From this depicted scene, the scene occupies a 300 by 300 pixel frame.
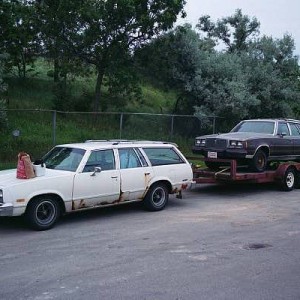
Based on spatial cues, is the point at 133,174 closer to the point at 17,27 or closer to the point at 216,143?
the point at 216,143

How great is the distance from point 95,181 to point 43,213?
1204mm

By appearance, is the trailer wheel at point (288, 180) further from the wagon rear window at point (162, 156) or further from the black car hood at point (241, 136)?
the wagon rear window at point (162, 156)

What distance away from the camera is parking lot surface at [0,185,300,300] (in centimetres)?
584

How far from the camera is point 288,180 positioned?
14469 mm

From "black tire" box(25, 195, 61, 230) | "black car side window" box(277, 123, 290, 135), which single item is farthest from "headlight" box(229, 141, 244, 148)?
"black tire" box(25, 195, 61, 230)

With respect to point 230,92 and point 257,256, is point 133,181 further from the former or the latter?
point 230,92

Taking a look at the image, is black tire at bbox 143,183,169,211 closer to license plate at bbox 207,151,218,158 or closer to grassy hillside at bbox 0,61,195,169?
license plate at bbox 207,151,218,158

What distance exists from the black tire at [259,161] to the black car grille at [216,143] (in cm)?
88

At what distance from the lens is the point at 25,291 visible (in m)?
5.74

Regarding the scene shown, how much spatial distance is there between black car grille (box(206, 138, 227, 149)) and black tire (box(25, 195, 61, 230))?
5.92m

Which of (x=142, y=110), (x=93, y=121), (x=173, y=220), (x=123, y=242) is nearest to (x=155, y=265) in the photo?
(x=123, y=242)

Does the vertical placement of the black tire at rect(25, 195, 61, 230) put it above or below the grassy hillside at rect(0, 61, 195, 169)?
below

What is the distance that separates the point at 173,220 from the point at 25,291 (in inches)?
182

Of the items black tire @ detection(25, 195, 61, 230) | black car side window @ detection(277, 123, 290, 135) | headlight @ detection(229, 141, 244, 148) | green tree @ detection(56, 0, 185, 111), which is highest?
green tree @ detection(56, 0, 185, 111)
